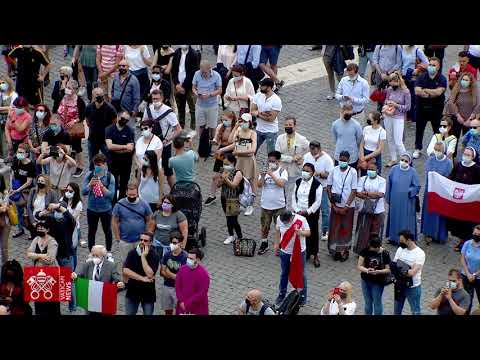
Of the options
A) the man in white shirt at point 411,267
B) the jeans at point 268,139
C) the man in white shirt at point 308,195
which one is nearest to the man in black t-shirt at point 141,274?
the man in white shirt at point 308,195

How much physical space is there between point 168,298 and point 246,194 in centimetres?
250

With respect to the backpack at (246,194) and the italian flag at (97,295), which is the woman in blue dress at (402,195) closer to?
the backpack at (246,194)

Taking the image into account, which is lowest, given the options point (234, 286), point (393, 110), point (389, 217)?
point (234, 286)

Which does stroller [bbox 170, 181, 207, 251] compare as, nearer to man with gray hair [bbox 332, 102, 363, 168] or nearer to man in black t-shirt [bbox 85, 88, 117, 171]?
man in black t-shirt [bbox 85, 88, 117, 171]

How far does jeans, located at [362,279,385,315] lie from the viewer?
11.4 m

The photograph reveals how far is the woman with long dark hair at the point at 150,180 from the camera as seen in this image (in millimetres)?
13219

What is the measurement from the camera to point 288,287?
12.7 metres

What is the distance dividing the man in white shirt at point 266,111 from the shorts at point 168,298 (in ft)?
12.7

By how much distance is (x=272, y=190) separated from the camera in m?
13.1

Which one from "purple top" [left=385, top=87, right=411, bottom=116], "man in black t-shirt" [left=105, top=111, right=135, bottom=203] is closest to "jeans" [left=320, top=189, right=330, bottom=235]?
"purple top" [left=385, top=87, right=411, bottom=116]

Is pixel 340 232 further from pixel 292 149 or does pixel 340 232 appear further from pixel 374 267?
pixel 374 267
